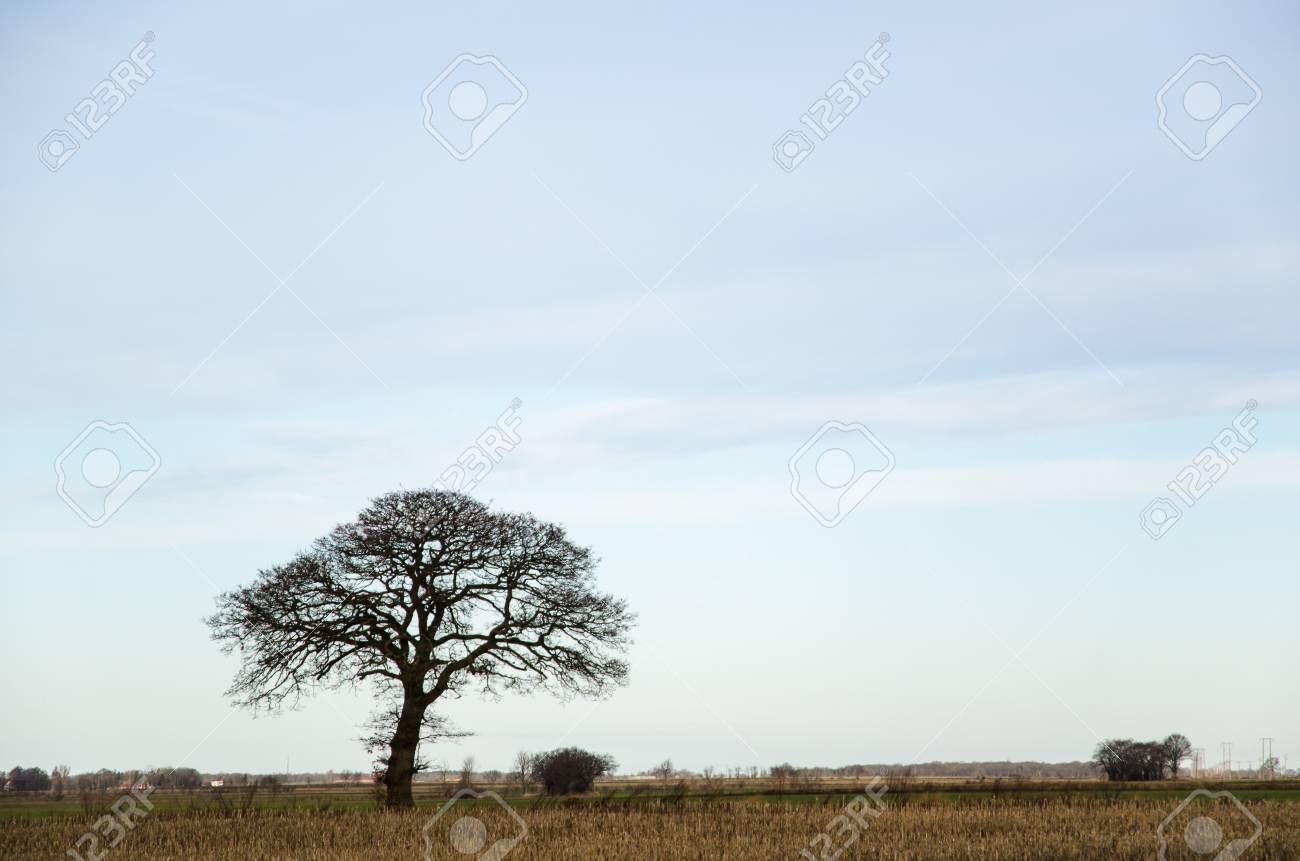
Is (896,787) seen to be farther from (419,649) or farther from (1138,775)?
(1138,775)

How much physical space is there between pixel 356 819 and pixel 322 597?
8876 millimetres

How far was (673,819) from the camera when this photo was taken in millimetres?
25203

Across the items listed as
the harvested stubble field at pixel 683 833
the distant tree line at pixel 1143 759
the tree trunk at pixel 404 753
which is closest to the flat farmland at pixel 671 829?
the harvested stubble field at pixel 683 833

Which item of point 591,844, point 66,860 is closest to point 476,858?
point 591,844
